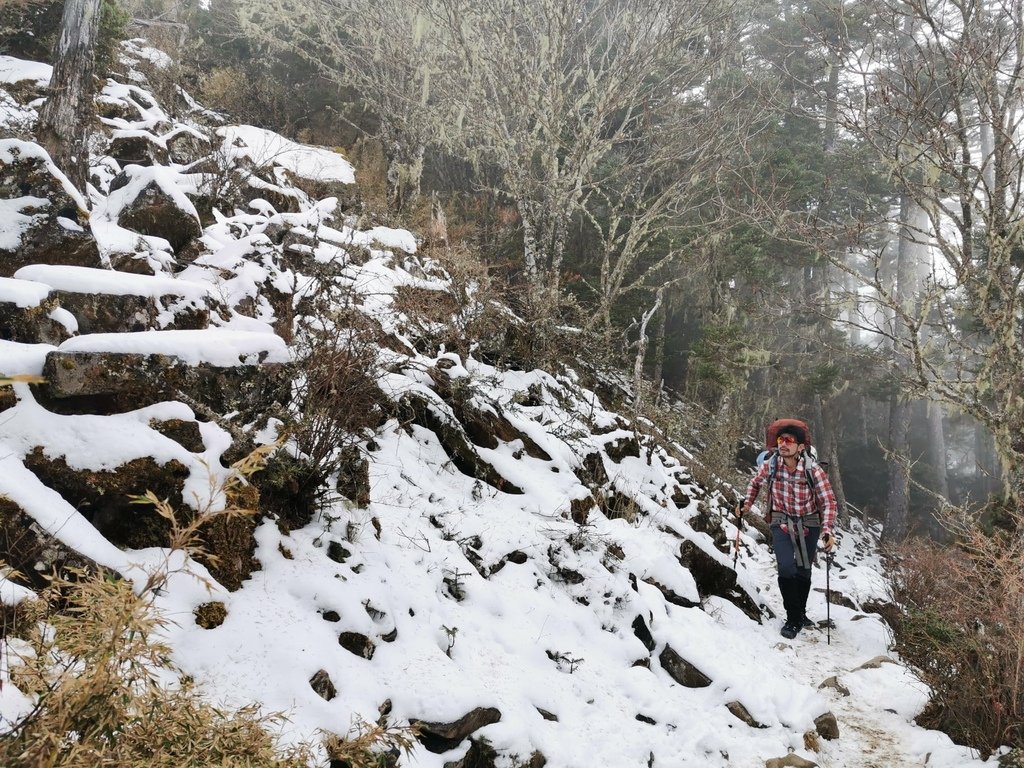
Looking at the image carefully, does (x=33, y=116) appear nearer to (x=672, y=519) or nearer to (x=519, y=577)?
(x=519, y=577)

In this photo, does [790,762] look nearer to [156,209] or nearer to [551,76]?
[156,209]

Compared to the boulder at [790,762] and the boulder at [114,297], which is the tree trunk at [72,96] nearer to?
the boulder at [114,297]

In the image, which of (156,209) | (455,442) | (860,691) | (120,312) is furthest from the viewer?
(156,209)

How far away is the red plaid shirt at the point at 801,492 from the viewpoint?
18.4ft

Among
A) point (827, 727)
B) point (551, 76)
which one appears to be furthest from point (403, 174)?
point (827, 727)

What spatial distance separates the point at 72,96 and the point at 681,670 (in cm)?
776

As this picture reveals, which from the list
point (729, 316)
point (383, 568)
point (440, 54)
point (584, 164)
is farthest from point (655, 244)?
point (383, 568)

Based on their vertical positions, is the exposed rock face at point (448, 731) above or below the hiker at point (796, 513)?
below

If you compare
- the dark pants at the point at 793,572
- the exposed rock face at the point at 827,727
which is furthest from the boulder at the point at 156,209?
the exposed rock face at the point at 827,727

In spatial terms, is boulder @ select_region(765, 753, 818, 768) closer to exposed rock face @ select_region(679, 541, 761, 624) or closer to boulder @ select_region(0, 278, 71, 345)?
exposed rock face @ select_region(679, 541, 761, 624)

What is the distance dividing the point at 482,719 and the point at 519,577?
1390mm

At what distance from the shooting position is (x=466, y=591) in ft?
12.6

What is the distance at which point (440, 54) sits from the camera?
12.1 metres

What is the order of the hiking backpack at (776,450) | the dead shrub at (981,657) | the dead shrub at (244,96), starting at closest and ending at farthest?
the dead shrub at (981,657) < the hiking backpack at (776,450) < the dead shrub at (244,96)
